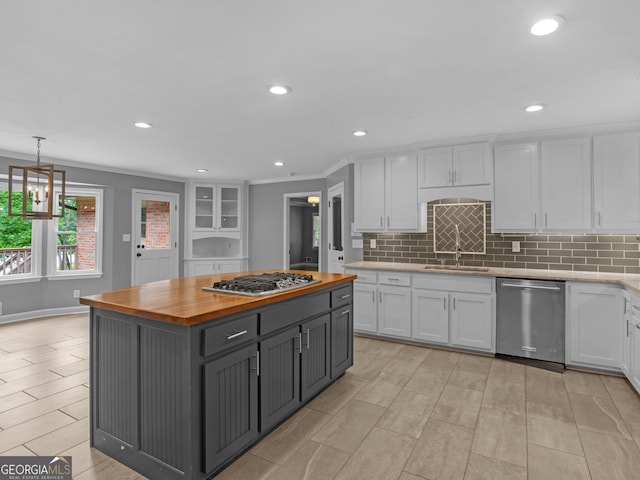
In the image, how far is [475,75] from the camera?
244 cm

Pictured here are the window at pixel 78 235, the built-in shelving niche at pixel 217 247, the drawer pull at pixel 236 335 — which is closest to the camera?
the drawer pull at pixel 236 335

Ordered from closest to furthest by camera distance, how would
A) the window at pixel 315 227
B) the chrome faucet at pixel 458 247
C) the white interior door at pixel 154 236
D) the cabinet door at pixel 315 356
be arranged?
1. the cabinet door at pixel 315 356
2. the chrome faucet at pixel 458 247
3. the white interior door at pixel 154 236
4. the window at pixel 315 227

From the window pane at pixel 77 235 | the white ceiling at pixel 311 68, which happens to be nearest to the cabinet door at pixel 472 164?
the white ceiling at pixel 311 68

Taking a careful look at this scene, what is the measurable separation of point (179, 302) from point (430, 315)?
9.60 ft

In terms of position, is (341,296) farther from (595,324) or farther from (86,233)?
(86,233)

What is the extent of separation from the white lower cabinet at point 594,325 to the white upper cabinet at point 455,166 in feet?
4.76

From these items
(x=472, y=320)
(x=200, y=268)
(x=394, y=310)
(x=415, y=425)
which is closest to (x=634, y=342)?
(x=472, y=320)

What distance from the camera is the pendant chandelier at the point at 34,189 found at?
3.79 meters

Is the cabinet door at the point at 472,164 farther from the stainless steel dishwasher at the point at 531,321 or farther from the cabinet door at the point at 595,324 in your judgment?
the cabinet door at the point at 595,324

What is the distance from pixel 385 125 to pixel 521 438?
9.19 ft

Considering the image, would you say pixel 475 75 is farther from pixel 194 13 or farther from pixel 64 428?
pixel 64 428

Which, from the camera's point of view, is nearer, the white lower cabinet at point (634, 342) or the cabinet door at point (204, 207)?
the white lower cabinet at point (634, 342)

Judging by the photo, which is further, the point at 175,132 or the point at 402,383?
the point at 175,132

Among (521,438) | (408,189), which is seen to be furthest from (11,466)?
(408,189)
